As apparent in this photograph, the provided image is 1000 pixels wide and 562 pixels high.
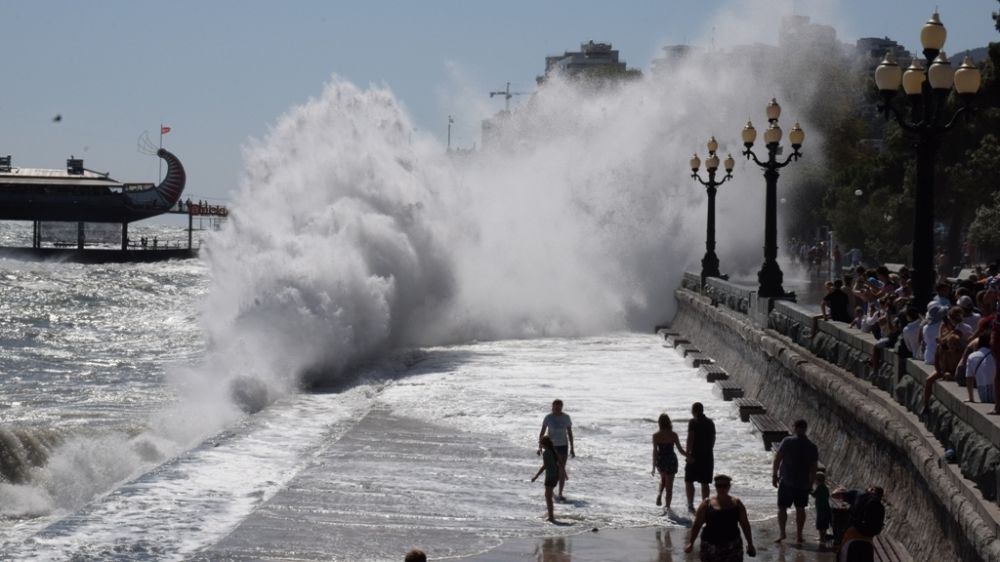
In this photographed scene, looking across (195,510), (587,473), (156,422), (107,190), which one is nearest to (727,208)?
(156,422)

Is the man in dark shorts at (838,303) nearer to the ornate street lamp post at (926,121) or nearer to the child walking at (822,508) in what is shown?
the ornate street lamp post at (926,121)

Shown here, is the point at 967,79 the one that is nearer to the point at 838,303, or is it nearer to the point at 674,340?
the point at 838,303

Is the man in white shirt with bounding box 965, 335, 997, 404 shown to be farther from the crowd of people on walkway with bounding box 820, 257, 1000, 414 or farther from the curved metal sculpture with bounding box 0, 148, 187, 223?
the curved metal sculpture with bounding box 0, 148, 187, 223

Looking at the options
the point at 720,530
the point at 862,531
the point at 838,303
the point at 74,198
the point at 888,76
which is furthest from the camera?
the point at 74,198

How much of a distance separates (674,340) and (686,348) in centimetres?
236

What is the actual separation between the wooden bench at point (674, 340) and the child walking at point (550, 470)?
57.9 ft

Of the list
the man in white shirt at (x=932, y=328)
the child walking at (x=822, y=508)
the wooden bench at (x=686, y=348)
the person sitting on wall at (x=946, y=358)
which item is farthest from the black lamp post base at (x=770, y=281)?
the person sitting on wall at (x=946, y=358)

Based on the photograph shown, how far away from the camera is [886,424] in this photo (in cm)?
1290

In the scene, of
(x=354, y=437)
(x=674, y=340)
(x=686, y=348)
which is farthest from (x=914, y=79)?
(x=674, y=340)

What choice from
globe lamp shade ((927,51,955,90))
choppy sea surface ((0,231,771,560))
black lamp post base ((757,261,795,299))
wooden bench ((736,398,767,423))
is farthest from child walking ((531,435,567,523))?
black lamp post base ((757,261,795,299))

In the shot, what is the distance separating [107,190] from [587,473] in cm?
10279

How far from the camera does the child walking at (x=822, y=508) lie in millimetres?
12516

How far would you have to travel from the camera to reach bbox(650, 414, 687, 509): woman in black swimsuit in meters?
14.5

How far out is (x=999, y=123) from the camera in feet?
143
